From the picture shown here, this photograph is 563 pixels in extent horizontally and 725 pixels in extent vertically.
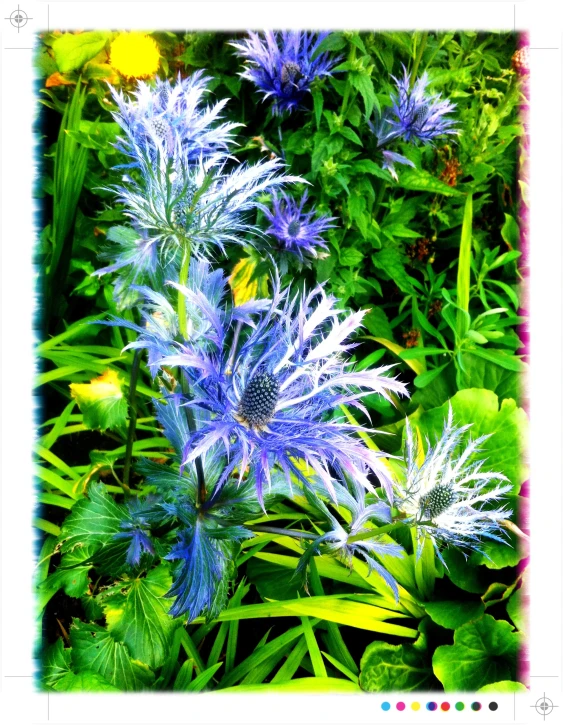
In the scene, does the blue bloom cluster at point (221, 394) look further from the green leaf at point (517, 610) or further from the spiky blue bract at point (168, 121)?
the green leaf at point (517, 610)

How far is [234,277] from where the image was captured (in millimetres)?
1610

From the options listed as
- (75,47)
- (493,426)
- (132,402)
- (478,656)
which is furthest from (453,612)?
(75,47)

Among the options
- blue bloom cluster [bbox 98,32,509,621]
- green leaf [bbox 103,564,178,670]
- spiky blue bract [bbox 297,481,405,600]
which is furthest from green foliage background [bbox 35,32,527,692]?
spiky blue bract [bbox 297,481,405,600]

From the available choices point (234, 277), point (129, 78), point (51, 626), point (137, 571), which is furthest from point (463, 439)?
point (129, 78)

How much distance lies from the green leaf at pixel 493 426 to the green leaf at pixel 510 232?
69 cm

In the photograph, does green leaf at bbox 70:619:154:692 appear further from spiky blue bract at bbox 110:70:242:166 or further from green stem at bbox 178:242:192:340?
spiky blue bract at bbox 110:70:242:166

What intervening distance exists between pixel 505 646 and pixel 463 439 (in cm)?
53

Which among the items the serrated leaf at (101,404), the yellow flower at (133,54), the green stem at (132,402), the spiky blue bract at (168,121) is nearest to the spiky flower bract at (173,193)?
the spiky blue bract at (168,121)

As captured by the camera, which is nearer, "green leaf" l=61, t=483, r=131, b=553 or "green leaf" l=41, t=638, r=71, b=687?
"green leaf" l=61, t=483, r=131, b=553

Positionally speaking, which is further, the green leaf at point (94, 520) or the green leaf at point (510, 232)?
the green leaf at point (510, 232)

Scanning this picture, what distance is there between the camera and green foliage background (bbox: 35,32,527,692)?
1.26m

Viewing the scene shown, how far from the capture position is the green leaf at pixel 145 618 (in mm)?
1071

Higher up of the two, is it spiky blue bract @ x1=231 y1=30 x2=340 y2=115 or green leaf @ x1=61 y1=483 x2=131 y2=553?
spiky blue bract @ x1=231 y1=30 x2=340 y2=115

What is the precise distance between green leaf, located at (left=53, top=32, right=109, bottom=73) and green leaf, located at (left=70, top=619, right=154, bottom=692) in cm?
155
